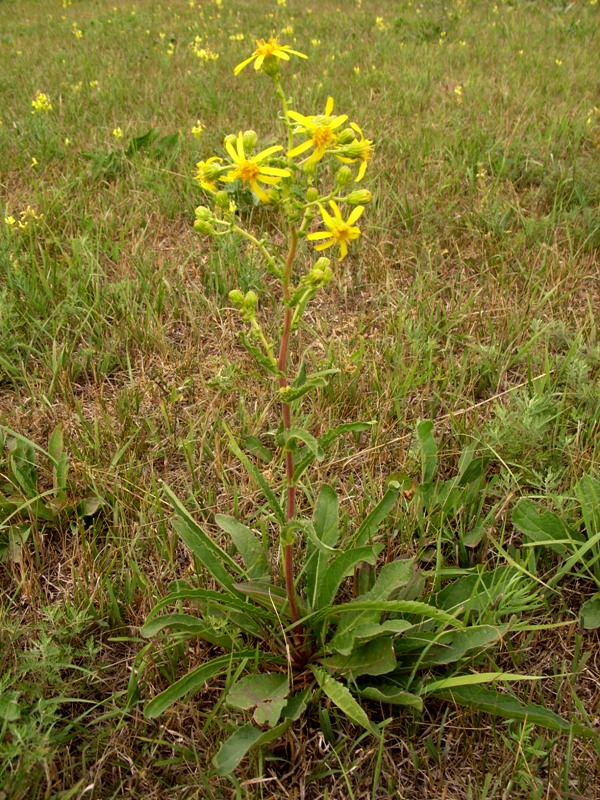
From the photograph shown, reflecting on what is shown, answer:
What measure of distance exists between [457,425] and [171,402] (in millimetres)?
979

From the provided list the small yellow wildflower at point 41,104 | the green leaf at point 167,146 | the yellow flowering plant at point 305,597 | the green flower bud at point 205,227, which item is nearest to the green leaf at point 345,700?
the yellow flowering plant at point 305,597

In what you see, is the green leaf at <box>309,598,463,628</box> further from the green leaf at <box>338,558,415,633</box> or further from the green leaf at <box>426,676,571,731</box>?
the green leaf at <box>426,676,571,731</box>

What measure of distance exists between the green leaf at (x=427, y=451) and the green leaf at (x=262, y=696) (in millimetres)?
703

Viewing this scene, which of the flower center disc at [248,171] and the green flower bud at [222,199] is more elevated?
the flower center disc at [248,171]

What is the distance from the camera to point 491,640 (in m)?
1.41

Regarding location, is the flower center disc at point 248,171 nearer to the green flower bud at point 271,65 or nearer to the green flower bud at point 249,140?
the green flower bud at point 249,140

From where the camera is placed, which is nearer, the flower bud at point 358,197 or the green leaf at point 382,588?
the flower bud at point 358,197

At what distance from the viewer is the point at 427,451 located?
6.06ft

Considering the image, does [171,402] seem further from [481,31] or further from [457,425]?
[481,31]

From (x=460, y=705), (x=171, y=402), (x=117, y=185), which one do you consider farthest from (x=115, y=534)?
(x=117, y=185)

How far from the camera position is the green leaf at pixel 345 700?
1.28 meters

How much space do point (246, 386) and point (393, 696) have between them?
1221mm

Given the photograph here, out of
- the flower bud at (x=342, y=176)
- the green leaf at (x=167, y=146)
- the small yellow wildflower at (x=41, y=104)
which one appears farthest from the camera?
the small yellow wildflower at (x=41, y=104)

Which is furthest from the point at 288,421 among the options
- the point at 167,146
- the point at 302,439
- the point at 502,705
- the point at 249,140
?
the point at 167,146
